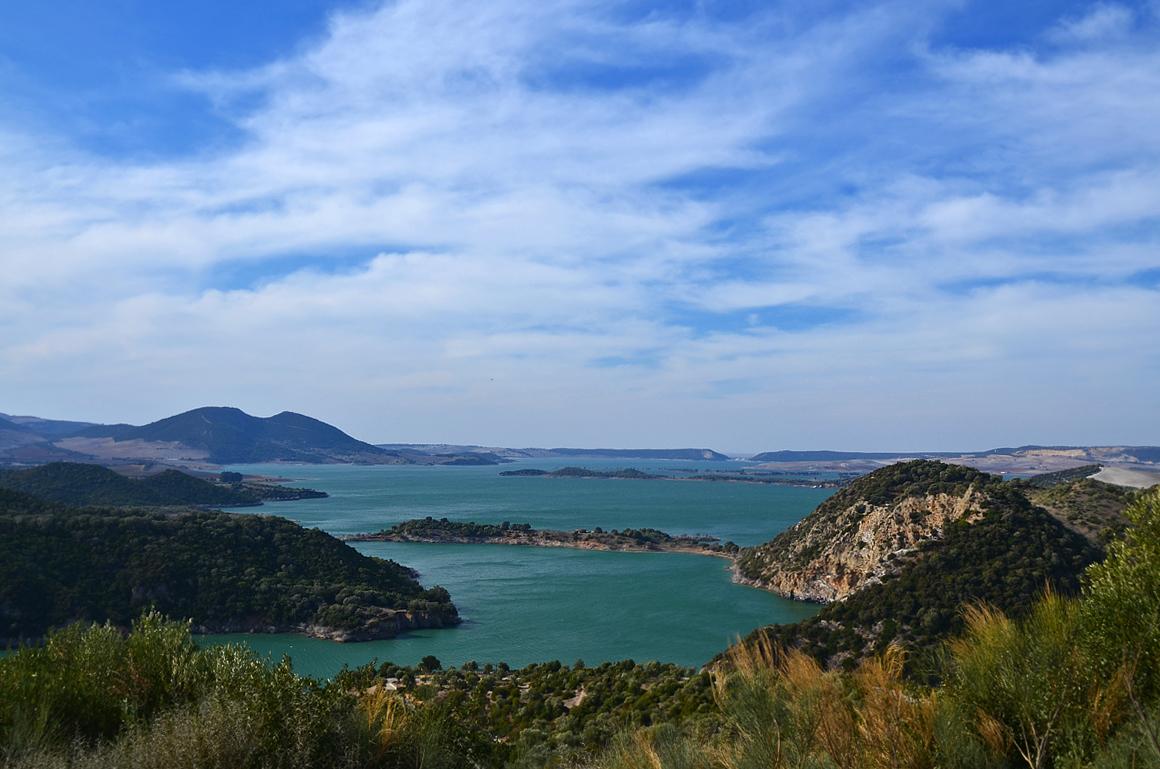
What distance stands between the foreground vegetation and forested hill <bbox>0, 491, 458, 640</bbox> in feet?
103

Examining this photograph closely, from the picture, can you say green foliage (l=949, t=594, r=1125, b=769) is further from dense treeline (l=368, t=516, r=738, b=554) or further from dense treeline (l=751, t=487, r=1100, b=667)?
dense treeline (l=368, t=516, r=738, b=554)

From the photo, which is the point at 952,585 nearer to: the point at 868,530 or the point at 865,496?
the point at 868,530

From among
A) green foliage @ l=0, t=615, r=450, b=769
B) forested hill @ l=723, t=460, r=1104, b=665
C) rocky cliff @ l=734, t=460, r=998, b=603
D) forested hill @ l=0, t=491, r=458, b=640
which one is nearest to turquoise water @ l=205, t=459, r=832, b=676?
forested hill @ l=0, t=491, r=458, b=640

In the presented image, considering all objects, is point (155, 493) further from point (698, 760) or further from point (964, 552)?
point (698, 760)

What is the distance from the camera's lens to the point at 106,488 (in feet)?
317

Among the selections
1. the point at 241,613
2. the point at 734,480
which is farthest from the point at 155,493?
the point at 734,480

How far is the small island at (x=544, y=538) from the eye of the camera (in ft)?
248

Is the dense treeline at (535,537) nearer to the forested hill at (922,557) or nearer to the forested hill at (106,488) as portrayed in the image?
the forested hill at (922,557)

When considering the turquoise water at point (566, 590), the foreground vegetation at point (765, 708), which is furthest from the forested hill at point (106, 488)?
the foreground vegetation at point (765, 708)

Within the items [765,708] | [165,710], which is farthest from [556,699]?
[765,708]

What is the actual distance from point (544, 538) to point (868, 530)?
42761mm

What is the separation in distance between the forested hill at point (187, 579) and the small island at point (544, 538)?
1225 inches

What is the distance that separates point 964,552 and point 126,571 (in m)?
44.9

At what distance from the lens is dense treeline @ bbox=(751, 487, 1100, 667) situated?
3075cm
